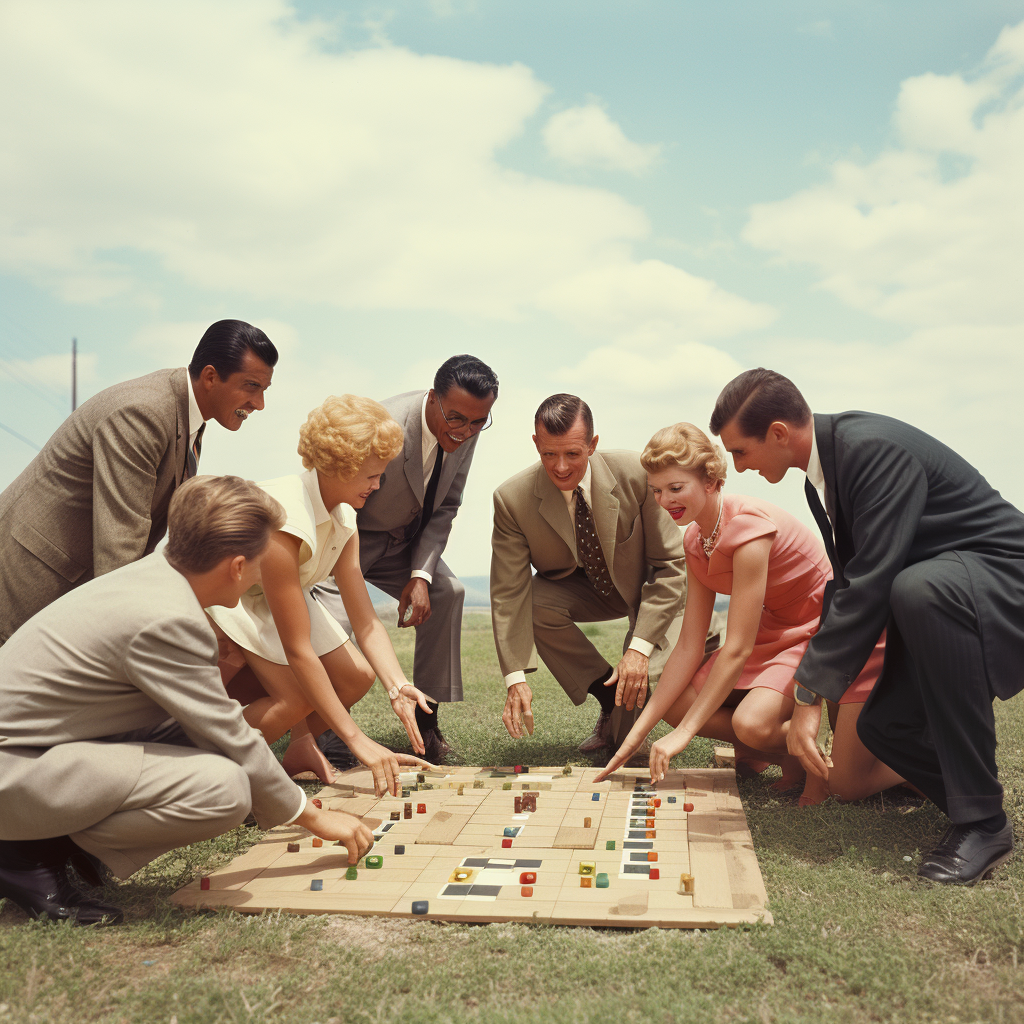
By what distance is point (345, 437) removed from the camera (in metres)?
4.33

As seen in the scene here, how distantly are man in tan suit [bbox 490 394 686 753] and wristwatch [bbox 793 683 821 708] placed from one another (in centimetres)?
137

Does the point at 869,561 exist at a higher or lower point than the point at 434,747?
higher

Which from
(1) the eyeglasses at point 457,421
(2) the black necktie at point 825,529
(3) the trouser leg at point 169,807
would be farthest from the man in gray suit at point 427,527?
(3) the trouser leg at point 169,807

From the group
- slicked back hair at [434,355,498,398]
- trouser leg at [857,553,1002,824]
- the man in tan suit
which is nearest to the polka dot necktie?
the man in tan suit

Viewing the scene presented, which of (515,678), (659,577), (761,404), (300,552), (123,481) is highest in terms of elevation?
(761,404)

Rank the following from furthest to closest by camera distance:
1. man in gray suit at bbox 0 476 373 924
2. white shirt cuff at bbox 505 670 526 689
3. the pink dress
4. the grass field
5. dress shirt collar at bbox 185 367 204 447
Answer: white shirt cuff at bbox 505 670 526 689 → dress shirt collar at bbox 185 367 204 447 → the pink dress → man in gray suit at bbox 0 476 373 924 → the grass field

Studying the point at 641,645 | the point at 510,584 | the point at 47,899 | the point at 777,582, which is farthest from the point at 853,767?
the point at 47,899

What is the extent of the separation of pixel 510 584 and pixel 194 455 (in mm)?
2086

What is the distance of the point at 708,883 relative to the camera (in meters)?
3.20

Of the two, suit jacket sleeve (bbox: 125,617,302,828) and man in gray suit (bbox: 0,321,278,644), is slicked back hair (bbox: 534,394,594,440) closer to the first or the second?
man in gray suit (bbox: 0,321,278,644)

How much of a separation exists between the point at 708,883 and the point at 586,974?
758 millimetres

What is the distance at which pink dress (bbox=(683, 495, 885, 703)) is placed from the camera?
448cm

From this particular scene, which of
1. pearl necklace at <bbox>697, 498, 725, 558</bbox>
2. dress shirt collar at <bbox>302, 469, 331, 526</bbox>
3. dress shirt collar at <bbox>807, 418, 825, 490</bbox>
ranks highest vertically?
dress shirt collar at <bbox>807, 418, 825, 490</bbox>

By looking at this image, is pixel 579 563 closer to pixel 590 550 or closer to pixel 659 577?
pixel 590 550
